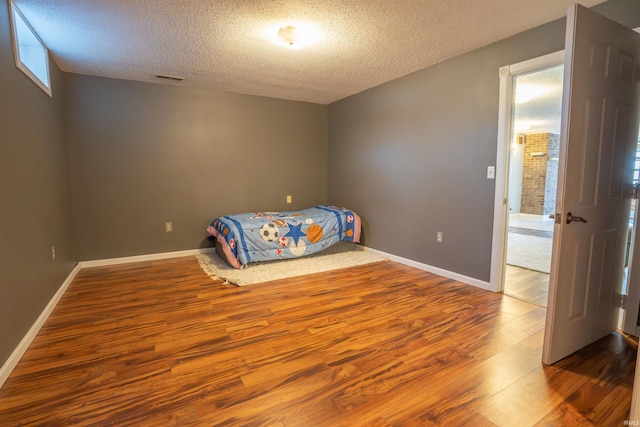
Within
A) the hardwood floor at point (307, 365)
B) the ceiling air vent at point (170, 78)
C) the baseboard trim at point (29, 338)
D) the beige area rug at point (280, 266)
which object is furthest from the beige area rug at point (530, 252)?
the ceiling air vent at point (170, 78)

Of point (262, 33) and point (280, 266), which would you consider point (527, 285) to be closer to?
point (280, 266)

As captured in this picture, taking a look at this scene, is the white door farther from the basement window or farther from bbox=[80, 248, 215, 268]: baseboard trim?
bbox=[80, 248, 215, 268]: baseboard trim

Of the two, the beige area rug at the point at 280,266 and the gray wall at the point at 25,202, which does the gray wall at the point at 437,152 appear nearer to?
the beige area rug at the point at 280,266

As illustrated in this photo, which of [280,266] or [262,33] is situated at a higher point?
[262,33]

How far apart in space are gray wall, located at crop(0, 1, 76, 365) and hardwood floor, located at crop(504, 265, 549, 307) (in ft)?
12.7

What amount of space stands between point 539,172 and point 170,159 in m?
8.86

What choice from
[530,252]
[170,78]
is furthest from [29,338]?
[530,252]

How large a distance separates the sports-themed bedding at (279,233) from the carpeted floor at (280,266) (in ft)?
0.32

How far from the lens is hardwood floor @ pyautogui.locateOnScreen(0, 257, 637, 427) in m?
1.49

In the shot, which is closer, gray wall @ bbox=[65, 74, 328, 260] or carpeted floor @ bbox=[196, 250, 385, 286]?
carpeted floor @ bbox=[196, 250, 385, 286]

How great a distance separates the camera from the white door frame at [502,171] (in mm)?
2842

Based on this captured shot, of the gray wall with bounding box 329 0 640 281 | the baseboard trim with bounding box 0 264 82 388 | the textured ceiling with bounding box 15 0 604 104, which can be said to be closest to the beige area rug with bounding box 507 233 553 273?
the gray wall with bounding box 329 0 640 281

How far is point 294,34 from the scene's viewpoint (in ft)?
8.56

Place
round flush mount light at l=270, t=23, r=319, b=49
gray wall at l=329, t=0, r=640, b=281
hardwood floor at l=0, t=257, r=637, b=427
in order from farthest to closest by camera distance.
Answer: gray wall at l=329, t=0, r=640, b=281, round flush mount light at l=270, t=23, r=319, b=49, hardwood floor at l=0, t=257, r=637, b=427
